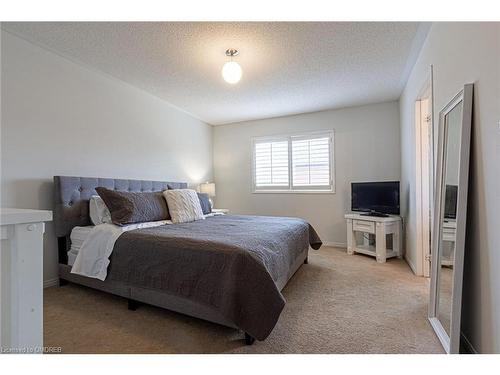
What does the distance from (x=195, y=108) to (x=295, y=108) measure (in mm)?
1745

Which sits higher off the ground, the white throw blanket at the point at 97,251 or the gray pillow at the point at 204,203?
the gray pillow at the point at 204,203

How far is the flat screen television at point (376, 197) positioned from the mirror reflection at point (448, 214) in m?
1.88

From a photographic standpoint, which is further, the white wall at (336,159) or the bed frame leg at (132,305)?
the white wall at (336,159)

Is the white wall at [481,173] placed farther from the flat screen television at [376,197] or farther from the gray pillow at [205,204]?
the gray pillow at [205,204]

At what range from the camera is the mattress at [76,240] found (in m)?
2.46

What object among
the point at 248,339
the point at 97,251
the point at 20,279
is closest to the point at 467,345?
the point at 248,339

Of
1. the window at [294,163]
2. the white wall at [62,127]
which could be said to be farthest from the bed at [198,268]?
the window at [294,163]

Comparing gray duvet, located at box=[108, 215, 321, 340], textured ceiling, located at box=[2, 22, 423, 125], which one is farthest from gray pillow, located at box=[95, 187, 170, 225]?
textured ceiling, located at box=[2, 22, 423, 125]

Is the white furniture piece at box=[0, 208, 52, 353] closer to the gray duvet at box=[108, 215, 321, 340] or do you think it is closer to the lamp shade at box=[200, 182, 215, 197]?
the gray duvet at box=[108, 215, 321, 340]

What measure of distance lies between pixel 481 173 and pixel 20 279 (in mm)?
2161

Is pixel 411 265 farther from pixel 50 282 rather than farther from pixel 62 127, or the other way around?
pixel 62 127

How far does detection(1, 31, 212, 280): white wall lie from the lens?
229cm

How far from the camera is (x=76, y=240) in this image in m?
2.50

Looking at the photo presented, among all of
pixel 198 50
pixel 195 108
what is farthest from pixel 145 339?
pixel 195 108
